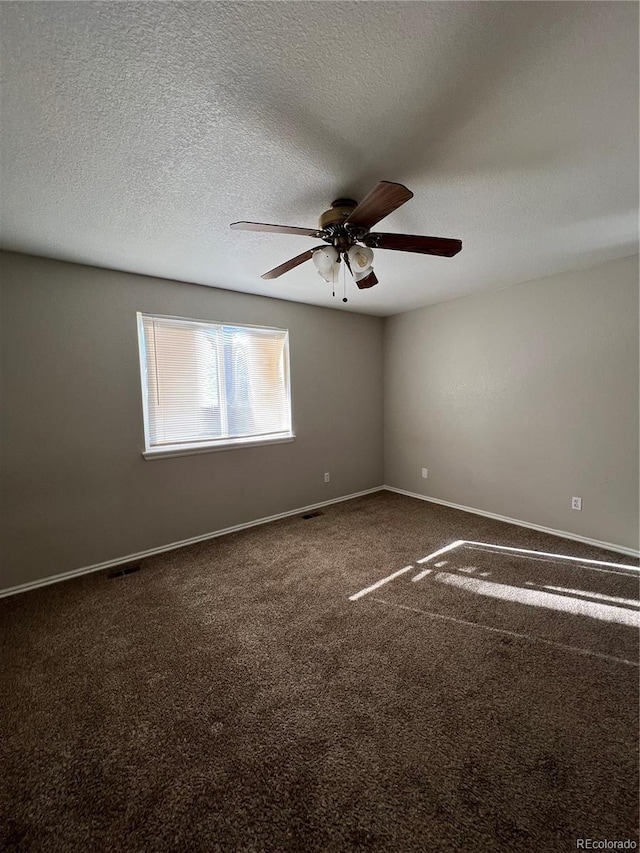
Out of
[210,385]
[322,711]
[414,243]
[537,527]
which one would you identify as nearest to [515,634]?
[322,711]

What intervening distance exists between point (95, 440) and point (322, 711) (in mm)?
2447

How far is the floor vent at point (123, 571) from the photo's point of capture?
2.67 m

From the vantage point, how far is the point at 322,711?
1501 millimetres

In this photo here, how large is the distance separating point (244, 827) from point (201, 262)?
3034mm

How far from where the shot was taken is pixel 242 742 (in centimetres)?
137

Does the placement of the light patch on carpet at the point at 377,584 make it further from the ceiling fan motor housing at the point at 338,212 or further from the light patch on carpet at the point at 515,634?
the ceiling fan motor housing at the point at 338,212

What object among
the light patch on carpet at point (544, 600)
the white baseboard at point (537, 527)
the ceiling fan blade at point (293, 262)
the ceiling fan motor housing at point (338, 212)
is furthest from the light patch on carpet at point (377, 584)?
the ceiling fan motor housing at point (338, 212)

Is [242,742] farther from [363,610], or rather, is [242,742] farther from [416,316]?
[416,316]

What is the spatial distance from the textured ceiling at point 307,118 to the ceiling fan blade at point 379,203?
262 mm

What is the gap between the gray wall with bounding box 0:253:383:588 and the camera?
2455mm

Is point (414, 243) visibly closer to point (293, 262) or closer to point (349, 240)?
point (349, 240)

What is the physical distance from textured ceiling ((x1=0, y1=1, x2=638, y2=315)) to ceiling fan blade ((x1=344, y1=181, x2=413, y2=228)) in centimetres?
26

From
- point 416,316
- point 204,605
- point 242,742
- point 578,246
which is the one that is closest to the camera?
point 242,742

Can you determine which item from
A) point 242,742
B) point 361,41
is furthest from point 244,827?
point 361,41
